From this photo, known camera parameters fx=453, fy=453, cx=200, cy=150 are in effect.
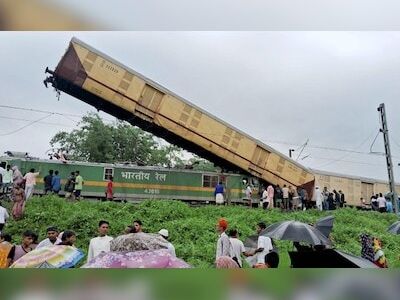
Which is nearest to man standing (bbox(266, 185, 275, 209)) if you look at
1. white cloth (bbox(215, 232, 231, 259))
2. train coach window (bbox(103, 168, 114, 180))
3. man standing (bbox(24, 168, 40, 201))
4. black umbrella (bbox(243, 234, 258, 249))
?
black umbrella (bbox(243, 234, 258, 249))

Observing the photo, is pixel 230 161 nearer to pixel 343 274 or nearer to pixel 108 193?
pixel 108 193

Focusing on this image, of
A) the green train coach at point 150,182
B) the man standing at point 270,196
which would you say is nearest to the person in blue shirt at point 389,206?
the man standing at point 270,196

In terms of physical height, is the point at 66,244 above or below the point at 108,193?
below

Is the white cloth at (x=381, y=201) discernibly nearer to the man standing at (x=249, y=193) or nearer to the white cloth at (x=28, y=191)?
the man standing at (x=249, y=193)

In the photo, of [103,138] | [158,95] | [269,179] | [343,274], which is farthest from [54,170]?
[343,274]

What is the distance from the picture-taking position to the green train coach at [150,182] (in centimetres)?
627

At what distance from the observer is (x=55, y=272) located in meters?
1.75

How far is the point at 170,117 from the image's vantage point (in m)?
6.07

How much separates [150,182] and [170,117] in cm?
100

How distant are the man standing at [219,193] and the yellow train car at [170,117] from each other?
35cm

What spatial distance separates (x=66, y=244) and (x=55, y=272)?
1.33 metres

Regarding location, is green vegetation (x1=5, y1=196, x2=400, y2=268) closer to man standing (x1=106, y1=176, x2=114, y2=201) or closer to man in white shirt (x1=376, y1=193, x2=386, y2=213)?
man in white shirt (x1=376, y1=193, x2=386, y2=213)

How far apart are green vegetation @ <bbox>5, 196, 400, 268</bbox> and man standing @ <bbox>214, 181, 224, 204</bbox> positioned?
36 cm

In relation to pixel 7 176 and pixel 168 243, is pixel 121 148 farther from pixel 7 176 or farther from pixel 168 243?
pixel 168 243
